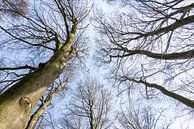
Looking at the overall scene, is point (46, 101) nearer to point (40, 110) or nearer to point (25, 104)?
point (40, 110)

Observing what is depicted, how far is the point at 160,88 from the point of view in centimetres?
457

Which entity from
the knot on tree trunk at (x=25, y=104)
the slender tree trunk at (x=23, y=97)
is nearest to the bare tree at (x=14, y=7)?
the slender tree trunk at (x=23, y=97)

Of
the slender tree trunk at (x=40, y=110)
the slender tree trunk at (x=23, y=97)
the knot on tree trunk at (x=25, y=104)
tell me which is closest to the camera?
the slender tree trunk at (x=23, y=97)

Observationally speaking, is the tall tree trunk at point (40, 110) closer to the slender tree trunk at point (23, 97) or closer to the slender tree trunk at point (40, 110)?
the slender tree trunk at point (40, 110)

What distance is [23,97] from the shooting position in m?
3.66

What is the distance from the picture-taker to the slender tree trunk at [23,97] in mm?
3350

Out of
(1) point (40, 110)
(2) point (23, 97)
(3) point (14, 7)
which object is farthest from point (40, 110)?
(2) point (23, 97)

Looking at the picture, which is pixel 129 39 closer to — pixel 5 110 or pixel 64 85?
pixel 5 110

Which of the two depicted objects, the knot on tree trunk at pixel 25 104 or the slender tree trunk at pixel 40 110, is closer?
the knot on tree trunk at pixel 25 104

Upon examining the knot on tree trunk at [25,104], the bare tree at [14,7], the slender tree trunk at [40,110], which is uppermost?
the bare tree at [14,7]

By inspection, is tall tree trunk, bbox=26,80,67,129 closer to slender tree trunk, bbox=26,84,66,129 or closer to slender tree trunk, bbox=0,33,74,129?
slender tree trunk, bbox=26,84,66,129

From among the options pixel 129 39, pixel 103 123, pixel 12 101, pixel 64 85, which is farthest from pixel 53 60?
pixel 103 123

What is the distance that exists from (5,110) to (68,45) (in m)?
2.52

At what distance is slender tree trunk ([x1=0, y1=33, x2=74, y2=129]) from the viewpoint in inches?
132
